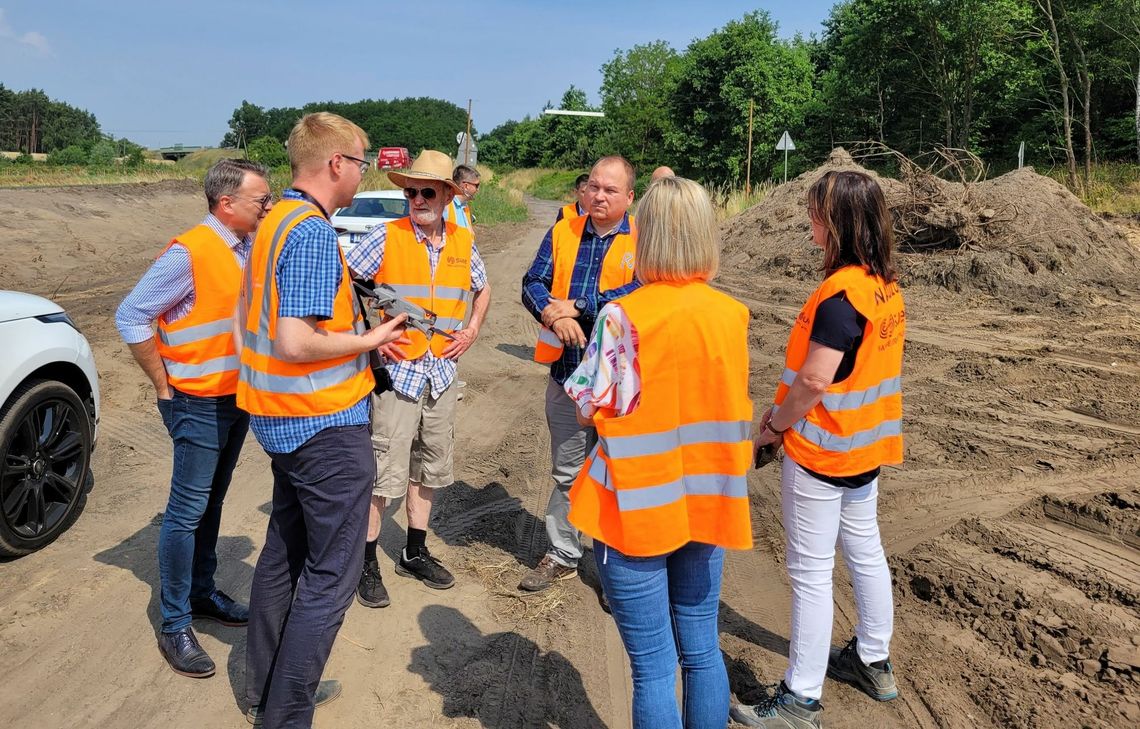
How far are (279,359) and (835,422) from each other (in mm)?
1988

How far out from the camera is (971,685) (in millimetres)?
3553

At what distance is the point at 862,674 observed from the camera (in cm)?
351

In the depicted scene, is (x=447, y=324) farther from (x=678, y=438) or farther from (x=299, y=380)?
(x=678, y=438)

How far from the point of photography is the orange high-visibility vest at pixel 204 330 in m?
3.37

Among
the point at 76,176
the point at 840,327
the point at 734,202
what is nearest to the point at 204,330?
the point at 840,327

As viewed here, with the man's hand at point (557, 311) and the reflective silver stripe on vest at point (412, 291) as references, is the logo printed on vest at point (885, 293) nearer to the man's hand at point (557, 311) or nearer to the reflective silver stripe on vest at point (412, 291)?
the man's hand at point (557, 311)

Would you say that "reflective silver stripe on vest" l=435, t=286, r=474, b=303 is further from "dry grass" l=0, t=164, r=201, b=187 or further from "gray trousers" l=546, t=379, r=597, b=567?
"dry grass" l=0, t=164, r=201, b=187

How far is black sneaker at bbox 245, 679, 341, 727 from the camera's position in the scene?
3.16 meters

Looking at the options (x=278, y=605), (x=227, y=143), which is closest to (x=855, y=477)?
(x=278, y=605)

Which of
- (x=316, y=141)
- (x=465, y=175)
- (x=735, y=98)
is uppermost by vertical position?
(x=735, y=98)

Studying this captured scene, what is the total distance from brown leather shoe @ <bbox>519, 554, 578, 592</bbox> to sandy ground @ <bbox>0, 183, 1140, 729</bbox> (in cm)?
10

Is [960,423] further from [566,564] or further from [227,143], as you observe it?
[227,143]

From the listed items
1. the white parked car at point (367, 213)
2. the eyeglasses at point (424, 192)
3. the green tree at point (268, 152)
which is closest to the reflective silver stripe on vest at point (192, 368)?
the eyeglasses at point (424, 192)

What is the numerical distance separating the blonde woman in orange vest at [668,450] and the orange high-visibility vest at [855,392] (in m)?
0.67
